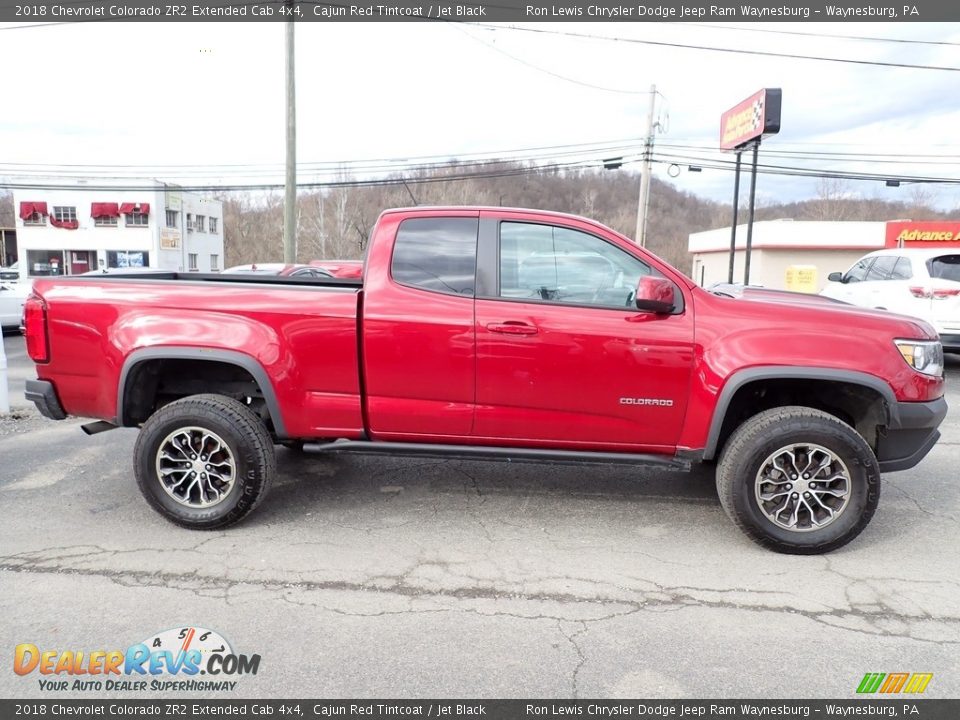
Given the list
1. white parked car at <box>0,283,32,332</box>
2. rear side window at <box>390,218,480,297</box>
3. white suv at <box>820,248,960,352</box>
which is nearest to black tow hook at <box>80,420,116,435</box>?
rear side window at <box>390,218,480,297</box>

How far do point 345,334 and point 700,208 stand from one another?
2805 inches

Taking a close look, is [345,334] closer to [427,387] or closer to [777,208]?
[427,387]

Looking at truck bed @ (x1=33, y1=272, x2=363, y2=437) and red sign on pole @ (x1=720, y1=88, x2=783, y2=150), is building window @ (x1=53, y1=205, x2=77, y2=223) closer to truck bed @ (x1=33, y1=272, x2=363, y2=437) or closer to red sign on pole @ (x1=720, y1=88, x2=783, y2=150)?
red sign on pole @ (x1=720, y1=88, x2=783, y2=150)

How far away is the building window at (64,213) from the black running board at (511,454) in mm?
51555

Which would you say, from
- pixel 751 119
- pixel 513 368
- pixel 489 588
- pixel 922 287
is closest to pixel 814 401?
pixel 513 368

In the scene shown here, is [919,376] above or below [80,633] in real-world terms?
above

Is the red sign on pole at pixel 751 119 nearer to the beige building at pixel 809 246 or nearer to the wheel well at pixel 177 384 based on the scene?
the beige building at pixel 809 246

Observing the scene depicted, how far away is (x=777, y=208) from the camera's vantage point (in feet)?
222

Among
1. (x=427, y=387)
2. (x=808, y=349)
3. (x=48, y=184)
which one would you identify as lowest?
(x=427, y=387)

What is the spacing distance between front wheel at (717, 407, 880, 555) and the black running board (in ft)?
1.21

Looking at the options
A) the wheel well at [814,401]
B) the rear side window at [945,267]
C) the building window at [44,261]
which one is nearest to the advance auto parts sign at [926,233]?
the rear side window at [945,267]

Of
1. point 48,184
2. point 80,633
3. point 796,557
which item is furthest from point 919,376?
point 48,184

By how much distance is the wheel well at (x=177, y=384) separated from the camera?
4031 millimetres
